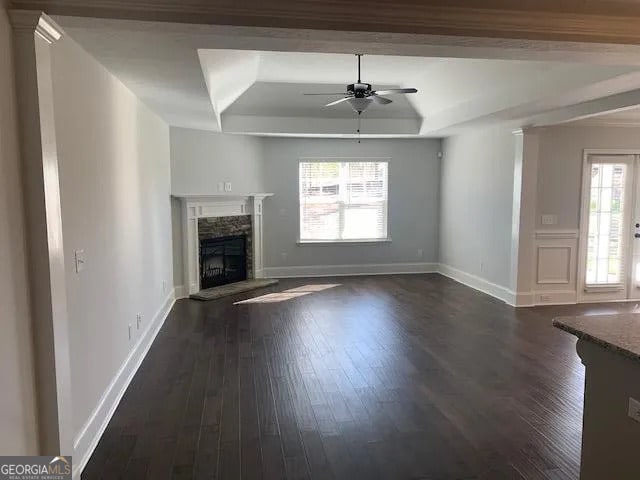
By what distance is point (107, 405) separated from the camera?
3.16 metres

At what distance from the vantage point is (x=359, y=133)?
296 inches

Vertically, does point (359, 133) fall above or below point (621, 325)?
above

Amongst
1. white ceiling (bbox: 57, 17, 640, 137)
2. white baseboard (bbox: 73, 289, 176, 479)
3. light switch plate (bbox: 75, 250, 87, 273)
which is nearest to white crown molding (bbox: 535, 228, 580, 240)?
white ceiling (bbox: 57, 17, 640, 137)

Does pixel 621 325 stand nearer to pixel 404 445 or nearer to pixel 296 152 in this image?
pixel 404 445

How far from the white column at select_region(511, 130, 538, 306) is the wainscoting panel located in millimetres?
107

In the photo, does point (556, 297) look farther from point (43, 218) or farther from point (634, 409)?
point (43, 218)

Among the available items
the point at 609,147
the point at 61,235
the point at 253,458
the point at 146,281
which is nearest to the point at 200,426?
the point at 253,458

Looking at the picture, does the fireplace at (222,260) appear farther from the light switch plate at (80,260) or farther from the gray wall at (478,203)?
the light switch plate at (80,260)

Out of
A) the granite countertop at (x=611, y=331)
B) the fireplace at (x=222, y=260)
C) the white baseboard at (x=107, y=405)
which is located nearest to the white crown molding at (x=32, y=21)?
the white baseboard at (x=107, y=405)

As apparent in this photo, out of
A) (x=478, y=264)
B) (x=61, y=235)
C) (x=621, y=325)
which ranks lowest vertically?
(x=478, y=264)

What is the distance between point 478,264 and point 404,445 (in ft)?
16.2

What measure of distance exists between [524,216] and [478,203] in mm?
1177

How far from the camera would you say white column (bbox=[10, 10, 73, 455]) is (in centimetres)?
203

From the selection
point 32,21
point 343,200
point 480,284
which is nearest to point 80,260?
point 32,21
